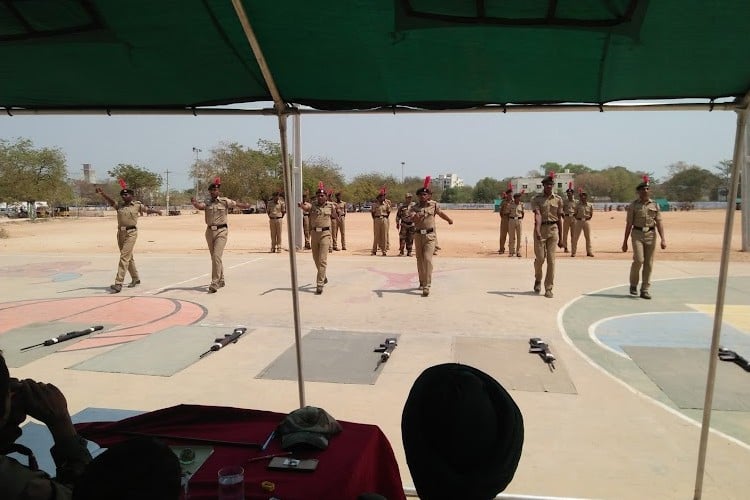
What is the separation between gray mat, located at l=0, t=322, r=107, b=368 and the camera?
6.09 meters

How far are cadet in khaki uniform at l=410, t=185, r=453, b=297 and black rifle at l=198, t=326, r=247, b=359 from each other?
153 inches

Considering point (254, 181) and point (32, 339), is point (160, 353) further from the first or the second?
point (254, 181)

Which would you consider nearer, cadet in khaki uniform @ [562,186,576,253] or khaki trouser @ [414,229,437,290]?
khaki trouser @ [414,229,437,290]

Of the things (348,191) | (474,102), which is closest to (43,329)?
(474,102)

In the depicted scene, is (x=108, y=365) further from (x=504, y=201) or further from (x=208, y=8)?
(x=504, y=201)

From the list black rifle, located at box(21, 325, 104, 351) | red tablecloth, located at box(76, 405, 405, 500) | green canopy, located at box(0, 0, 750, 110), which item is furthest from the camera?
black rifle, located at box(21, 325, 104, 351)

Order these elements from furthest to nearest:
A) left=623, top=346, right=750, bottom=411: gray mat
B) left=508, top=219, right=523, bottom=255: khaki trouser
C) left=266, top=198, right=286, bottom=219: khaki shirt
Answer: left=266, top=198, right=286, bottom=219: khaki shirt < left=508, top=219, right=523, bottom=255: khaki trouser < left=623, top=346, right=750, bottom=411: gray mat

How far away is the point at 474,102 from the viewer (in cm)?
345

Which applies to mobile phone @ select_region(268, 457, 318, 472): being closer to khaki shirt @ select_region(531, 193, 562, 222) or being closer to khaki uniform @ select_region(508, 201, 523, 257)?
khaki shirt @ select_region(531, 193, 562, 222)

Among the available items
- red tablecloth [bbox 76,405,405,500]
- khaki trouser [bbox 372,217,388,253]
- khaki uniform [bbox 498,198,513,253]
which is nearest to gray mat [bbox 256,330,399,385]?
red tablecloth [bbox 76,405,405,500]

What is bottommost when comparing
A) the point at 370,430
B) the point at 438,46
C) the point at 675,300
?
the point at 675,300

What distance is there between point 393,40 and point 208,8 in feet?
3.22

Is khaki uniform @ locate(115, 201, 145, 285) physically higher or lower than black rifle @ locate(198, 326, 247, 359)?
higher

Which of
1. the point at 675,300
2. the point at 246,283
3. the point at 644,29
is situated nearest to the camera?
the point at 644,29
